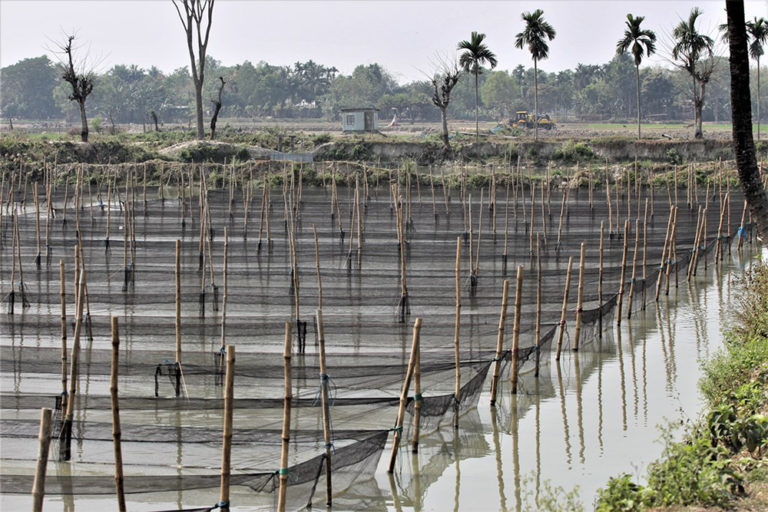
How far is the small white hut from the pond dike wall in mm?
7685

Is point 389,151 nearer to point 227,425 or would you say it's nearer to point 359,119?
point 359,119

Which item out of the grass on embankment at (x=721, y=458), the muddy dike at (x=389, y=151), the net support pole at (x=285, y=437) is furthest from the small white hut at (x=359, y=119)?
the net support pole at (x=285, y=437)

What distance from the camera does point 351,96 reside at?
68.8 metres

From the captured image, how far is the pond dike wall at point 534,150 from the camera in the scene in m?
30.3

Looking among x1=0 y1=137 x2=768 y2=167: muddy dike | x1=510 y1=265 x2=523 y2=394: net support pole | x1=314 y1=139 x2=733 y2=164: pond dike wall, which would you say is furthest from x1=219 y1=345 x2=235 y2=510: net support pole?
x1=314 y1=139 x2=733 y2=164: pond dike wall

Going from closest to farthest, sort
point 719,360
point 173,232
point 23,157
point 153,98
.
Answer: point 719,360 < point 173,232 < point 23,157 < point 153,98

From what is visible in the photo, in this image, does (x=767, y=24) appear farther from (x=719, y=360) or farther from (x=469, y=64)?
(x=719, y=360)

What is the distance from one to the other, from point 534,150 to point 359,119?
11.1 meters

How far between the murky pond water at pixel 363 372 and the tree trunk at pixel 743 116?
1896mm

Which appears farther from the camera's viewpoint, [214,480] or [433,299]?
[433,299]

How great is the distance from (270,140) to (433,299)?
23370 mm

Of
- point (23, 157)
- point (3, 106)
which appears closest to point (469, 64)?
point (23, 157)

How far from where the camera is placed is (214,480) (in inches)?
234

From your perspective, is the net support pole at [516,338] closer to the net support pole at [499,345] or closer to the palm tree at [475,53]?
the net support pole at [499,345]
